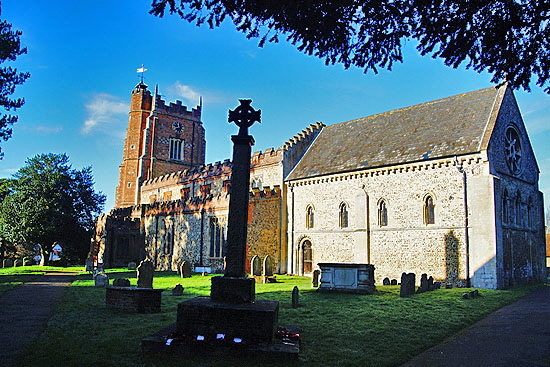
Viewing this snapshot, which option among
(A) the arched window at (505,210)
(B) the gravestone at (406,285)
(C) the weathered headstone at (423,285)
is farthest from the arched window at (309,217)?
(A) the arched window at (505,210)

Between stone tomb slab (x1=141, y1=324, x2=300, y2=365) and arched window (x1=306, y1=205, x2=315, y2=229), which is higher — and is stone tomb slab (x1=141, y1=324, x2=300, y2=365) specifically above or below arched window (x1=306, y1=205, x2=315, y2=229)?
below

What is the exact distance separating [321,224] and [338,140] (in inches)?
248

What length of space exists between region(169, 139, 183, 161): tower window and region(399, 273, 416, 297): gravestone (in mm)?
35357

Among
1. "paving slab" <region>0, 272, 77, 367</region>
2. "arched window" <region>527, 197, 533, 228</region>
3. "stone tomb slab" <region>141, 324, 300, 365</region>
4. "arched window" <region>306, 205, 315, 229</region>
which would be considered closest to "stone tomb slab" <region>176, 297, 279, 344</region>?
"stone tomb slab" <region>141, 324, 300, 365</region>

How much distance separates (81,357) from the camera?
626cm

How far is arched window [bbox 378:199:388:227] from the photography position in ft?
70.6

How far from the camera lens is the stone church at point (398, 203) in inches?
725

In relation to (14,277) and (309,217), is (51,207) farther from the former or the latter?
(309,217)

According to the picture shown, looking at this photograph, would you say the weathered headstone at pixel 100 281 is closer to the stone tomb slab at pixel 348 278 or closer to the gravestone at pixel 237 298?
the stone tomb slab at pixel 348 278

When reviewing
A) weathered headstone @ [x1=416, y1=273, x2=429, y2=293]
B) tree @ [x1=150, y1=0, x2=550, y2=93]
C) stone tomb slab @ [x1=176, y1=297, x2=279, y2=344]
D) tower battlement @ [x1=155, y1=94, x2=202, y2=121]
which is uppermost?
tower battlement @ [x1=155, y1=94, x2=202, y2=121]

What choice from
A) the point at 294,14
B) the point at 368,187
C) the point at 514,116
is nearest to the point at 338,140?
the point at 368,187

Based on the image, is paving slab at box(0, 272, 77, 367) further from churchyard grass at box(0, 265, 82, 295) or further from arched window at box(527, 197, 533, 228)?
arched window at box(527, 197, 533, 228)

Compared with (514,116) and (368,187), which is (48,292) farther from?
(514,116)

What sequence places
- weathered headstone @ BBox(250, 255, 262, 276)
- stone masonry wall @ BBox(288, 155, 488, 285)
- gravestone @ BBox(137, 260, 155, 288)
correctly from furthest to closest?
weathered headstone @ BBox(250, 255, 262, 276)
stone masonry wall @ BBox(288, 155, 488, 285)
gravestone @ BBox(137, 260, 155, 288)
